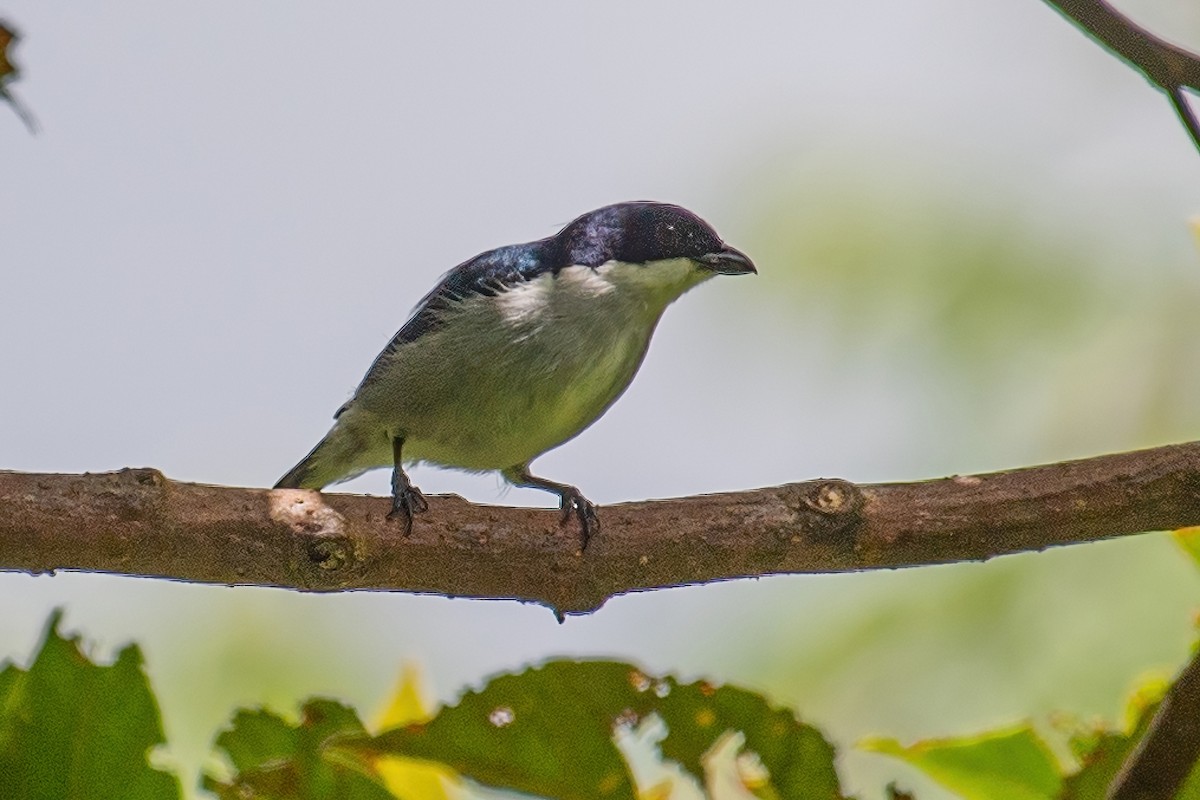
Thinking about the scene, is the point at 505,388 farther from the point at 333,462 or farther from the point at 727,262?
the point at 333,462

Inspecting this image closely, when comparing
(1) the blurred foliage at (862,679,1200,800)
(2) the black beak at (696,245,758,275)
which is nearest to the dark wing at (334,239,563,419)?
(2) the black beak at (696,245,758,275)

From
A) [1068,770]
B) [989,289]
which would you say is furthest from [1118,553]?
[1068,770]

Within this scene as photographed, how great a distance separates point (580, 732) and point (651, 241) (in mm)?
2106

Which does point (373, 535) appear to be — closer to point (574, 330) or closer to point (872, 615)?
point (574, 330)

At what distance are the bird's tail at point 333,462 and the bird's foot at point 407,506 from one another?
136 centimetres

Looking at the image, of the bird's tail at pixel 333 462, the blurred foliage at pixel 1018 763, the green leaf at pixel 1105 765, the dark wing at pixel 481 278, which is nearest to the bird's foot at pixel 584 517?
the blurred foliage at pixel 1018 763

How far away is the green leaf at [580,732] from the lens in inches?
101

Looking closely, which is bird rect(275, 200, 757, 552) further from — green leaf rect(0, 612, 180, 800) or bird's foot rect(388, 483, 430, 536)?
green leaf rect(0, 612, 180, 800)

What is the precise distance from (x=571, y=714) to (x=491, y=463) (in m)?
1.78

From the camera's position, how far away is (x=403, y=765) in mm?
2955

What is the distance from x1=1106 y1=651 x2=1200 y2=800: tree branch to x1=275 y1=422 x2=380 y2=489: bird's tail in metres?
2.80

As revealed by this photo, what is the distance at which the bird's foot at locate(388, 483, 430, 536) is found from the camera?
9.78ft

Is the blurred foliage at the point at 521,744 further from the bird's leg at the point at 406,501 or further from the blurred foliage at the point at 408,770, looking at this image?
the bird's leg at the point at 406,501

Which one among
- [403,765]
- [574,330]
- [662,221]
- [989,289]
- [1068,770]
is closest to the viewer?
[1068,770]
